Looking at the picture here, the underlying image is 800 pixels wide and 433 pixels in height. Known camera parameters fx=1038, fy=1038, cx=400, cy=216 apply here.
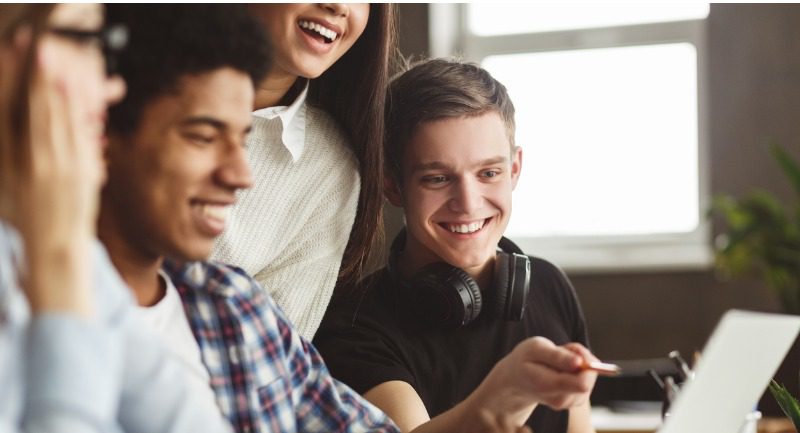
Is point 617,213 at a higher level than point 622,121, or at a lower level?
lower

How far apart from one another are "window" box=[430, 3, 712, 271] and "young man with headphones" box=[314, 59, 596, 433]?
349cm

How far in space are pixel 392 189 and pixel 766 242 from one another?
3.05 meters

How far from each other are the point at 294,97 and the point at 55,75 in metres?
0.90

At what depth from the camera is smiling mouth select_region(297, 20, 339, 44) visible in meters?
1.40

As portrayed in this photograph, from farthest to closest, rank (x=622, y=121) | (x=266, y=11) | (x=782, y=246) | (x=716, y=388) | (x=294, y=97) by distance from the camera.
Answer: (x=622, y=121) < (x=782, y=246) < (x=294, y=97) < (x=266, y=11) < (x=716, y=388)

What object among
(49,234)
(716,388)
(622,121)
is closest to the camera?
(49,234)

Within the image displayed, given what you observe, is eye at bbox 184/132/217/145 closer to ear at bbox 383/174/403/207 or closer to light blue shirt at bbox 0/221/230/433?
light blue shirt at bbox 0/221/230/433

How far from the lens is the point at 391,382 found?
1.41 meters

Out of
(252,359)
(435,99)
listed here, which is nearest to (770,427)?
(435,99)

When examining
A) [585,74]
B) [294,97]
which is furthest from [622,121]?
[294,97]

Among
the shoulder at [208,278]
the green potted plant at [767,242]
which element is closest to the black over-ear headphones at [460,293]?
the shoulder at [208,278]

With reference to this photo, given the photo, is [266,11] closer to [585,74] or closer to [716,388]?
[716,388]

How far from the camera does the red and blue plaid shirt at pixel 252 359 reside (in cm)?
95

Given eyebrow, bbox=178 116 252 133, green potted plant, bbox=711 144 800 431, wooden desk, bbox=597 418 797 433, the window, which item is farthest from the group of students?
the window
